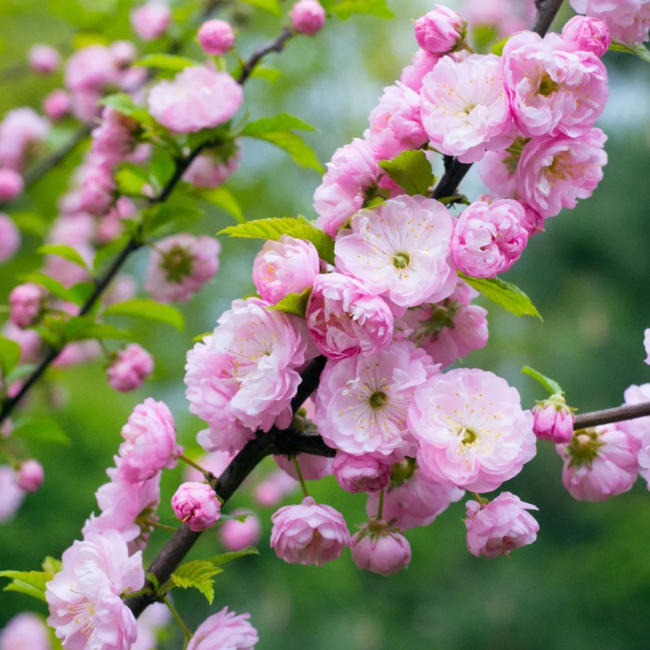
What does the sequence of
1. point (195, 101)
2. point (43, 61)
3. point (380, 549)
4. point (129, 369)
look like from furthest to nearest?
point (43, 61)
point (129, 369)
point (195, 101)
point (380, 549)

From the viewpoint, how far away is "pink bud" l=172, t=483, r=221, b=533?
1.95 ft

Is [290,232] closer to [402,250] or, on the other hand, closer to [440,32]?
[402,250]

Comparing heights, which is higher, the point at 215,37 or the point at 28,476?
the point at 215,37

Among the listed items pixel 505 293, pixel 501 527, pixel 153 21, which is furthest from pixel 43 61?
pixel 501 527

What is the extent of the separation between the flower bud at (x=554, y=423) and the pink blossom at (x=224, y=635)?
33 centimetres

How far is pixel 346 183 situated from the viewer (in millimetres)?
637

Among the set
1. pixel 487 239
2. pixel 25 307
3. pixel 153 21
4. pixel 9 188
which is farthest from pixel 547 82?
pixel 9 188

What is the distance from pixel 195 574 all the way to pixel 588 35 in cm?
60

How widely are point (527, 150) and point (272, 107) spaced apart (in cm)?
476

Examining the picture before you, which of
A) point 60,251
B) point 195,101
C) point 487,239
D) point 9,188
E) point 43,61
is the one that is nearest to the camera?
point 487,239

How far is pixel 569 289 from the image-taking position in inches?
164

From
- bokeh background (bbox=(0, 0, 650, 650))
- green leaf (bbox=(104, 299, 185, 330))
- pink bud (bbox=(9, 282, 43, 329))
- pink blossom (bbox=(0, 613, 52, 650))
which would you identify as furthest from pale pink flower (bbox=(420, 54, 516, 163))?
pink blossom (bbox=(0, 613, 52, 650))

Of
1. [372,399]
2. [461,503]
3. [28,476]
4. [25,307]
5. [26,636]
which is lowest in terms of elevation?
[461,503]

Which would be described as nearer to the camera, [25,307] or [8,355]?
[8,355]
